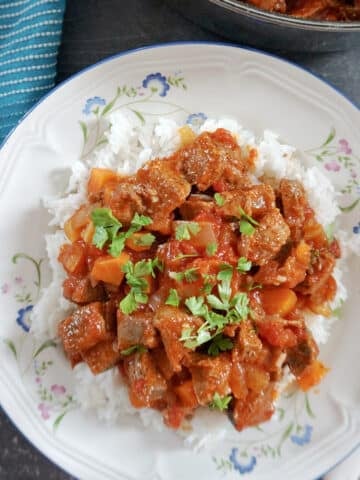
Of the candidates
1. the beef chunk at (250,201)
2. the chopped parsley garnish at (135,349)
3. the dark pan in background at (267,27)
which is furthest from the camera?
the beef chunk at (250,201)

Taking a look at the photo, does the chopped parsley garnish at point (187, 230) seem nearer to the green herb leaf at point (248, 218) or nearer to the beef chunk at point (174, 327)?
Answer: the green herb leaf at point (248, 218)

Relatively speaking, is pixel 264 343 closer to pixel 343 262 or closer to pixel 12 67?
pixel 343 262

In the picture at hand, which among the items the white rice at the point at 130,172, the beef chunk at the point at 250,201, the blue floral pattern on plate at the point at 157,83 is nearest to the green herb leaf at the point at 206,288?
the beef chunk at the point at 250,201

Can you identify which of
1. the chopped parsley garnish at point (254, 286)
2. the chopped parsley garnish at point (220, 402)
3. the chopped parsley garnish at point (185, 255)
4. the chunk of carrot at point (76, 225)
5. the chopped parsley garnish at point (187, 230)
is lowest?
the chopped parsley garnish at point (220, 402)

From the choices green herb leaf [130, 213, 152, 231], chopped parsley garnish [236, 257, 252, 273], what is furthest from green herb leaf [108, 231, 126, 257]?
chopped parsley garnish [236, 257, 252, 273]

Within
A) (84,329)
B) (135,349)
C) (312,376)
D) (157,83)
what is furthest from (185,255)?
(157,83)

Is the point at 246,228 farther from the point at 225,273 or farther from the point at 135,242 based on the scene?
the point at 135,242
